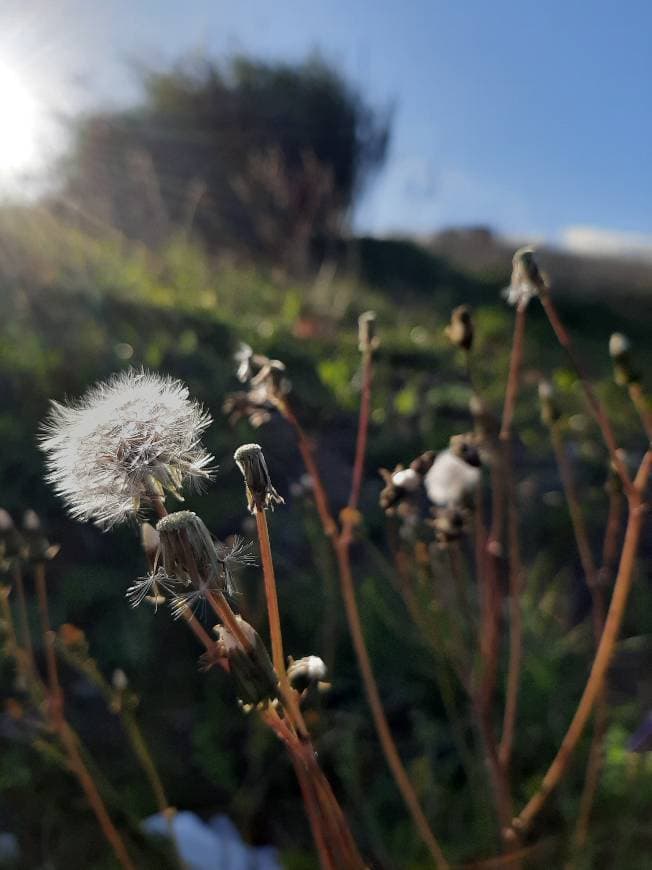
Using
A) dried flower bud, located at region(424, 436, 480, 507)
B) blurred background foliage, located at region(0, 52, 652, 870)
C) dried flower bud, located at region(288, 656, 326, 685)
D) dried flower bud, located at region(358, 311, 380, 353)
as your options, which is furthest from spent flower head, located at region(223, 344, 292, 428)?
blurred background foliage, located at region(0, 52, 652, 870)

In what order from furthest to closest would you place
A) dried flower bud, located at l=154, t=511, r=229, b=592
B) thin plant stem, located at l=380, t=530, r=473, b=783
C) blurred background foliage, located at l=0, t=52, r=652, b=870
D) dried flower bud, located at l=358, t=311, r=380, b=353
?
blurred background foliage, located at l=0, t=52, r=652, b=870
thin plant stem, located at l=380, t=530, r=473, b=783
dried flower bud, located at l=358, t=311, r=380, b=353
dried flower bud, located at l=154, t=511, r=229, b=592

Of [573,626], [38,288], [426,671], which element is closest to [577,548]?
[573,626]

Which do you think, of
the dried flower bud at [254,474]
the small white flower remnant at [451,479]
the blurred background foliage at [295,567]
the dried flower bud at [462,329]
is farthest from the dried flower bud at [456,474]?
the dried flower bud at [254,474]

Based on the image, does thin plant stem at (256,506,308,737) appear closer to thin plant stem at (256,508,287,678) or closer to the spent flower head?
thin plant stem at (256,508,287,678)

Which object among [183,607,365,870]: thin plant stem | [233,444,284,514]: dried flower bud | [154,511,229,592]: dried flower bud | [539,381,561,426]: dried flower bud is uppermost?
[539,381,561,426]: dried flower bud

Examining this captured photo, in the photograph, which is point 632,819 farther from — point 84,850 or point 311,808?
point 84,850
